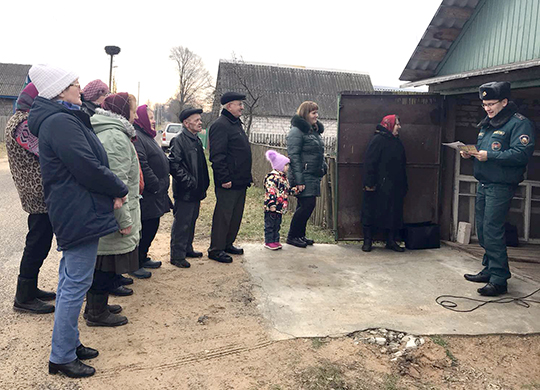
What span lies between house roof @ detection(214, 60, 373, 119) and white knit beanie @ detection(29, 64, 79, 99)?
22.3m

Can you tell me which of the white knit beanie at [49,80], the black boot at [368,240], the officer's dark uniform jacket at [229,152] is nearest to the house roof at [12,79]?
the officer's dark uniform jacket at [229,152]

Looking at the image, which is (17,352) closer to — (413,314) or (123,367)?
(123,367)

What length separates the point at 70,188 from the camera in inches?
113

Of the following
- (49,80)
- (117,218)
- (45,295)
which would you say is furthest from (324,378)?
(45,295)

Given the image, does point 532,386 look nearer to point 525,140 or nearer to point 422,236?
point 525,140

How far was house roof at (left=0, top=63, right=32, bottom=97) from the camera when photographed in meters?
32.3

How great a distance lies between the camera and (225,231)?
5.61 meters

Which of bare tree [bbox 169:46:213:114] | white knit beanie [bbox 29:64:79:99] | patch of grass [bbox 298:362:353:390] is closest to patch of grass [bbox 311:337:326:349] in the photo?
patch of grass [bbox 298:362:353:390]

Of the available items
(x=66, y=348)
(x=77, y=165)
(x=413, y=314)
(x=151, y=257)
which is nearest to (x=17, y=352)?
(x=66, y=348)

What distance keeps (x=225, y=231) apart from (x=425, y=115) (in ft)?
10.6

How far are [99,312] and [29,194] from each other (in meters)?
1.11

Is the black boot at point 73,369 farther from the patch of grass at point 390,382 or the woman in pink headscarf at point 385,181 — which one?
the woman in pink headscarf at point 385,181

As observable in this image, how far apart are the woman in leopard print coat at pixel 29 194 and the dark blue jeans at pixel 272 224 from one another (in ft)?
9.13

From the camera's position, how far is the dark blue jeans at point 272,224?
6012 mm
